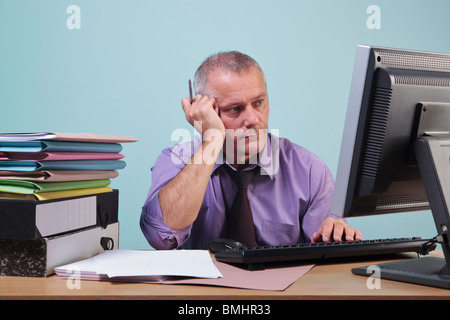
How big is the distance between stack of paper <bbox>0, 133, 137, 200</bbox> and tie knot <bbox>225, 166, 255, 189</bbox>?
2.23 ft

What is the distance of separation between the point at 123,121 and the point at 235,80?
137cm

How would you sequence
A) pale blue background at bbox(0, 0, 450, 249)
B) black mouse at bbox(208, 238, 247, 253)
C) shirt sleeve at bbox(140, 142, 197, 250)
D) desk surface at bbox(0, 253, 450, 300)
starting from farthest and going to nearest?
pale blue background at bbox(0, 0, 450, 249), shirt sleeve at bbox(140, 142, 197, 250), black mouse at bbox(208, 238, 247, 253), desk surface at bbox(0, 253, 450, 300)

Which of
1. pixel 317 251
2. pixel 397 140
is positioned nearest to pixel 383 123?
pixel 397 140

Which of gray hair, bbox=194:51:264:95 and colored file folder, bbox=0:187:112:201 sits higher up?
gray hair, bbox=194:51:264:95

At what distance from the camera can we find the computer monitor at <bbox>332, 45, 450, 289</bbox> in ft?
3.16

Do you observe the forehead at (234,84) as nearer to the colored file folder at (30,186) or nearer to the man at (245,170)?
the man at (245,170)

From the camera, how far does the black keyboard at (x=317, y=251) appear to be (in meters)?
1.06

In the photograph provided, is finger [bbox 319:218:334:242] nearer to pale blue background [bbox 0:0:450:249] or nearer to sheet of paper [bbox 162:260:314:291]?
sheet of paper [bbox 162:260:314:291]

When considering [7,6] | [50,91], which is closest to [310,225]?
[50,91]

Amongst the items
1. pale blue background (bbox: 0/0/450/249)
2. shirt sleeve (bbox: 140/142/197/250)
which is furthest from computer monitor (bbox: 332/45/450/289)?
pale blue background (bbox: 0/0/450/249)

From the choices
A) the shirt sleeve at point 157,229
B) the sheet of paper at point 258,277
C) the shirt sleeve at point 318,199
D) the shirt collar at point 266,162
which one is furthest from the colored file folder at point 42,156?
the shirt sleeve at point 318,199

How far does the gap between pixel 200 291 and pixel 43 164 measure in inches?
15.7

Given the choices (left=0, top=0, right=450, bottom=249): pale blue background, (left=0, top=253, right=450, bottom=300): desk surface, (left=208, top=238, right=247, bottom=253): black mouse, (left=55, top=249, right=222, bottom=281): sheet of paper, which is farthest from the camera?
(left=0, top=0, right=450, bottom=249): pale blue background
